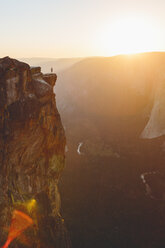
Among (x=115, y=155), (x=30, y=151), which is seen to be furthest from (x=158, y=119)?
(x=30, y=151)

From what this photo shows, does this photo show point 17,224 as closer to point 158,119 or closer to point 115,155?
point 115,155

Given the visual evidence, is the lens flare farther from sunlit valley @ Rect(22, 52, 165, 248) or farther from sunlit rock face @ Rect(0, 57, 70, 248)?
sunlit valley @ Rect(22, 52, 165, 248)

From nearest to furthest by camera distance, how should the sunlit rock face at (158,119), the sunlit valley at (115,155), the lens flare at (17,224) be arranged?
the lens flare at (17,224), the sunlit valley at (115,155), the sunlit rock face at (158,119)

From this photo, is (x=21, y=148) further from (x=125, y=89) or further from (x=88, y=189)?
(x=125, y=89)

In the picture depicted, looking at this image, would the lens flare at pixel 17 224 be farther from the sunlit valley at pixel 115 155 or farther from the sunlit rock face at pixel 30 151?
the sunlit valley at pixel 115 155

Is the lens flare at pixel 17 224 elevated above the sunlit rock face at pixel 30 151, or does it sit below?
below

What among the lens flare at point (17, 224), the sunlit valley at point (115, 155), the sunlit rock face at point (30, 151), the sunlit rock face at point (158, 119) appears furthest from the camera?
the sunlit rock face at point (158, 119)

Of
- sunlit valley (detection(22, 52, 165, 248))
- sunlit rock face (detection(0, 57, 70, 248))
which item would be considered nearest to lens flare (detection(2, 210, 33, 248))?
sunlit rock face (detection(0, 57, 70, 248))

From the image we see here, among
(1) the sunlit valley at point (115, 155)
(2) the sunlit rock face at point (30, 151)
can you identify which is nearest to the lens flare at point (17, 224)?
(2) the sunlit rock face at point (30, 151)

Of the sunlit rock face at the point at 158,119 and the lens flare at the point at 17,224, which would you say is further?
the sunlit rock face at the point at 158,119

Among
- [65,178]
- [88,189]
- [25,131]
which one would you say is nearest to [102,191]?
[88,189]
